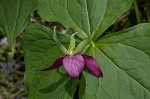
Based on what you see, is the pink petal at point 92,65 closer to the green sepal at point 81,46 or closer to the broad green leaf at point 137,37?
the green sepal at point 81,46

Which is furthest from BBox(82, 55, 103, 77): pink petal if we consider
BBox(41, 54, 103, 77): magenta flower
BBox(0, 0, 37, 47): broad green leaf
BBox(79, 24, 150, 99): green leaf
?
BBox(0, 0, 37, 47): broad green leaf

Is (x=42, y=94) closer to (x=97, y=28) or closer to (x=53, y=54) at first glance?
(x=53, y=54)

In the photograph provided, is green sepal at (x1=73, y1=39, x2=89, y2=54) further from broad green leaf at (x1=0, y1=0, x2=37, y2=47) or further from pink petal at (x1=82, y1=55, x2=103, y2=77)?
broad green leaf at (x1=0, y1=0, x2=37, y2=47)

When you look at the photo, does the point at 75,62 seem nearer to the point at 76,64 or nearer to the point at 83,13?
the point at 76,64

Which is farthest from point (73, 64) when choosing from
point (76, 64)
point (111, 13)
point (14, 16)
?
point (14, 16)

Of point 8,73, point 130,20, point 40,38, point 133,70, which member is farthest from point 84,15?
point 8,73

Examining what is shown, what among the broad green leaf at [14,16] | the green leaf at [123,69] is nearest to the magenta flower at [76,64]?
the green leaf at [123,69]

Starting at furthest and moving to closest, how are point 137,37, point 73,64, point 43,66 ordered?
1. point 43,66
2. point 137,37
3. point 73,64
